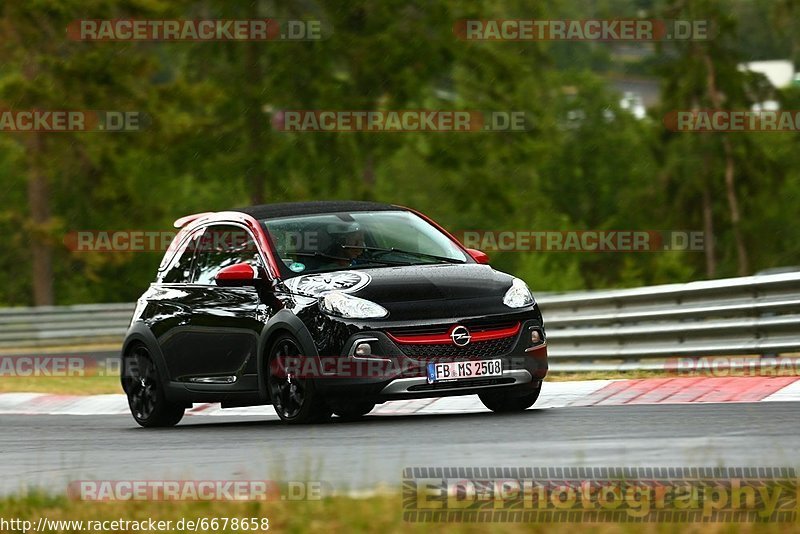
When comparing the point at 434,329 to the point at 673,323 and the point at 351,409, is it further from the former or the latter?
the point at 673,323

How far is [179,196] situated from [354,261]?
164 ft

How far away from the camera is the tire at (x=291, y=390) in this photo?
11.2m

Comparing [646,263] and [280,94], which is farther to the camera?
[646,263]

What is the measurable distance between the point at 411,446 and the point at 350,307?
183 centimetres

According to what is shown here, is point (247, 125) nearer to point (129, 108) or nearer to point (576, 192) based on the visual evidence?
point (129, 108)

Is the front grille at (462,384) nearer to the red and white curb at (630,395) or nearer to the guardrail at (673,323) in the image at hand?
the red and white curb at (630,395)

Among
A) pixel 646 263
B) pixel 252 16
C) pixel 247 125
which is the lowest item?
pixel 646 263

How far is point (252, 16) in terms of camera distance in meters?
38.7

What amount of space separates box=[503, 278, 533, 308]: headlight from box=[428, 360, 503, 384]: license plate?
1.58 feet

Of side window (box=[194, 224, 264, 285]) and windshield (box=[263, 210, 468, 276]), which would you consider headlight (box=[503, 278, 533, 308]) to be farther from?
side window (box=[194, 224, 264, 285])

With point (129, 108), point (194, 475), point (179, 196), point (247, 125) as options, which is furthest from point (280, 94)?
point (194, 475)

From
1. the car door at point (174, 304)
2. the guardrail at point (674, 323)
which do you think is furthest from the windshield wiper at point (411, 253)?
the guardrail at point (674, 323)

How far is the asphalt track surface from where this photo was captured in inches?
319

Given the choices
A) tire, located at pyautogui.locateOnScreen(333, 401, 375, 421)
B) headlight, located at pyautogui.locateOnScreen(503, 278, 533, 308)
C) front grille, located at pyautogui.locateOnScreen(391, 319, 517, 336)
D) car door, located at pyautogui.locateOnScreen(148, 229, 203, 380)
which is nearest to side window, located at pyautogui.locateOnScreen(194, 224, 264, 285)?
car door, located at pyautogui.locateOnScreen(148, 229, 203, 380)
